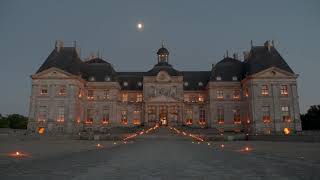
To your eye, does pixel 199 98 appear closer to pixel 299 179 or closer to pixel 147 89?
pixel 147 89

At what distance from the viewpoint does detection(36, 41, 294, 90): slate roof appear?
227 feet

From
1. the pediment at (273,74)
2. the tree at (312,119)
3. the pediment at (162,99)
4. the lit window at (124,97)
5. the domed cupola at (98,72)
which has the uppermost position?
the domed cupola at (98,72)

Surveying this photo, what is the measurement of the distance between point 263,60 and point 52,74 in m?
45.0

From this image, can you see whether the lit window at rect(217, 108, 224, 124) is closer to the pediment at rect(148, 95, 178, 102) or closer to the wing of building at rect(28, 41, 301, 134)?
the wing of building at rect(28, 41, 301, 134)

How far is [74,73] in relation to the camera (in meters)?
69.1

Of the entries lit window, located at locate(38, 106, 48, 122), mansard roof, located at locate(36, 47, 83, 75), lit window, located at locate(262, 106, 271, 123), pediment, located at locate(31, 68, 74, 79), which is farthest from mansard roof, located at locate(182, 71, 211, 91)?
lit window, located at locate(38, 106, 48, 122)

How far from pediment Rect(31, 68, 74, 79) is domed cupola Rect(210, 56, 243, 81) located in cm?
3243

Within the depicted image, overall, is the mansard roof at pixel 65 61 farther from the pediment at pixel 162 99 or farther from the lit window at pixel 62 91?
the pediment at pixel 162 99

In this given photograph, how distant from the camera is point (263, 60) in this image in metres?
69.4

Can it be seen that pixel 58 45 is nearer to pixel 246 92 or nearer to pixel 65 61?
pixel 65 61

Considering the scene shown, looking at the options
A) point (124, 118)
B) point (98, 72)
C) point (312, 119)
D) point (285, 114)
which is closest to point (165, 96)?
point (124, 118)

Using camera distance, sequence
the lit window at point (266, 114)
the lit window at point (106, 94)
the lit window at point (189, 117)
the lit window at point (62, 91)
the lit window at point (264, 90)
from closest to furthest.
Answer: the lit window at point (266, 114) < the lit window at point (264, 90) < the lit window at point (62, 91) < the lit window at point (106, 94) < the lit window at point (189, 117)

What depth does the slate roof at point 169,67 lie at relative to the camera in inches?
2724

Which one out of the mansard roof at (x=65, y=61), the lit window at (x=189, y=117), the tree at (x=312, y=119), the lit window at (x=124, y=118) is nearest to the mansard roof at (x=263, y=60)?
the tree at (x=312, y=119)
